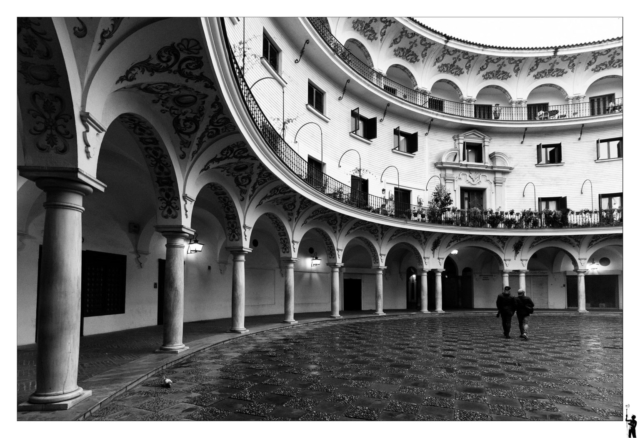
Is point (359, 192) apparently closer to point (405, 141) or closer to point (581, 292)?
point (405, 141)

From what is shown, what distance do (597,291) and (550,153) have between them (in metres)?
8.54

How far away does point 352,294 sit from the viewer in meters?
24.9

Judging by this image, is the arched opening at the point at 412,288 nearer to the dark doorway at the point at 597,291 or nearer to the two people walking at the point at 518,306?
the dark doorway at the point at 597,291

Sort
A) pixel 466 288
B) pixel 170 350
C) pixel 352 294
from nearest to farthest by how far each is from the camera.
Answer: pixel 170 350, pixel 352 294, pixel 466 288

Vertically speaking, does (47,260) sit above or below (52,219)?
below

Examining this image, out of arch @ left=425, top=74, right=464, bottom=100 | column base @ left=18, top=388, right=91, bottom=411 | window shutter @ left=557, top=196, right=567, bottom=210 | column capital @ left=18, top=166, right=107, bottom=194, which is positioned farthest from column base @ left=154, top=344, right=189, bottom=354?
window shutter @ left=557, top=196, right=567, bottom=210

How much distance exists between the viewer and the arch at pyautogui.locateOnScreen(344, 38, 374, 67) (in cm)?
2216

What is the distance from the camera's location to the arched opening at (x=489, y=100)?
27.9m

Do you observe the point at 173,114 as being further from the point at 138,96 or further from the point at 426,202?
the point at 426,202

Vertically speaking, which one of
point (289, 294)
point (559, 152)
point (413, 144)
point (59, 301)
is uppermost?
point (559, 152)

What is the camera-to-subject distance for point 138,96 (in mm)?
7277

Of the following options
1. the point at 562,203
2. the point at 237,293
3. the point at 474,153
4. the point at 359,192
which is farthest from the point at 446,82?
the point at 237,293
